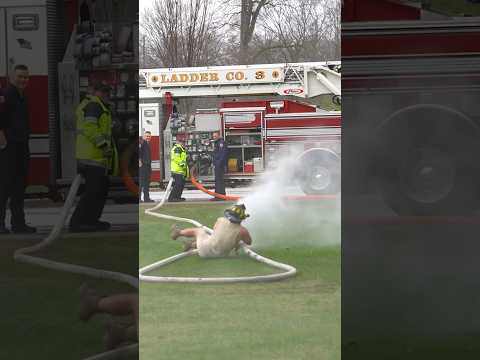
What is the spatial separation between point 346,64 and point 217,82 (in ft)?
3.91

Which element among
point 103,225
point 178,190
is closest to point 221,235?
point 178,190

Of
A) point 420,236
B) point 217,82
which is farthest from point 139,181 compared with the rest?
point 420,236

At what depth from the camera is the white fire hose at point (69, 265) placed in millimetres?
2357

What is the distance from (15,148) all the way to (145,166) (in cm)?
39

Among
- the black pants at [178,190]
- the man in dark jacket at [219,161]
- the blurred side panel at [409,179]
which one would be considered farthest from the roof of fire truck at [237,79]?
the blurred side panel at [409,179]

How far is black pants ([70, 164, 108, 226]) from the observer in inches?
92.9

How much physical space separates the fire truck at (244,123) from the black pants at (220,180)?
2cm

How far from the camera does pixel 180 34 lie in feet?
7.52

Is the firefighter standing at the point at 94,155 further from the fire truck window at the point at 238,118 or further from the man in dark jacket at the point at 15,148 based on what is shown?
the fire truck window at the point at 238,118

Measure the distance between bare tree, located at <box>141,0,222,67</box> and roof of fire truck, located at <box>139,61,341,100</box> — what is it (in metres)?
0.04

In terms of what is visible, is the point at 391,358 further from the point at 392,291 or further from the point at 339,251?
the point at 339,251

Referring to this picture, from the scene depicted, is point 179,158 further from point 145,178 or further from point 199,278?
point 199,278

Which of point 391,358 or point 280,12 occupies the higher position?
point 280,12

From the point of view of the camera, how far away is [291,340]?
230cm
